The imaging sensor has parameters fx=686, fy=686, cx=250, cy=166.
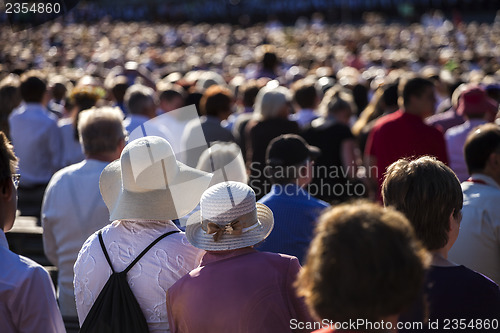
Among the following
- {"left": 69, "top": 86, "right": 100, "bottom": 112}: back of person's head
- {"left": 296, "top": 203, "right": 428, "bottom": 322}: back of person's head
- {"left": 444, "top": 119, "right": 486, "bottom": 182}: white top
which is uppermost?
{"left": 296, "top": 203, "right": 428, "bottom": 322}: back of person's head

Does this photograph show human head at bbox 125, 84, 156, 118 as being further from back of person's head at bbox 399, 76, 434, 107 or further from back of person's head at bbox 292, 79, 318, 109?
back of person's head at bbox 399, 76, 434, 107

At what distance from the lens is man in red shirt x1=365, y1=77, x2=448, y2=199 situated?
5000 millimetres

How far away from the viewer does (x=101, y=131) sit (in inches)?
153

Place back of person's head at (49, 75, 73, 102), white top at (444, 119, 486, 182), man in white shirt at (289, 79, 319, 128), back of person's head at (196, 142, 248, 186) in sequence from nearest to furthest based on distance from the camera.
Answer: back of person's head at (196, 142, 248, 186), white top at (444, 119, 486, 182), man in white shirt at (289, 79, 319, 128), back of person's head at (49, 75, 73, 102)

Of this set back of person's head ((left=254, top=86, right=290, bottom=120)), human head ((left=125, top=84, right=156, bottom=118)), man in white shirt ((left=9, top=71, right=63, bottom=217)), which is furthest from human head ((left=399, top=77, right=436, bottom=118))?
man in white shirt ((left=9, top=71, right=63, bottom=217))

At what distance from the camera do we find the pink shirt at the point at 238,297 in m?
2.41

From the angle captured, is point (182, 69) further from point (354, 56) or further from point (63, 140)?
point (63, 140)

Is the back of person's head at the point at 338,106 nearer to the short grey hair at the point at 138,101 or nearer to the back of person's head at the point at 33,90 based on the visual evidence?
the short grey hair at the point at 138,101

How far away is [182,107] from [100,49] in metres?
16.3

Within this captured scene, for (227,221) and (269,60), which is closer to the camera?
(227,221)

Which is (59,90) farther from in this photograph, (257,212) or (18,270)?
(18,270)

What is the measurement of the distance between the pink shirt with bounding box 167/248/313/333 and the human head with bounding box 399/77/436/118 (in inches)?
117

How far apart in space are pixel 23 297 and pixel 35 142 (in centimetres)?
442

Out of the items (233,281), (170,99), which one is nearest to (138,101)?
(170,99)
